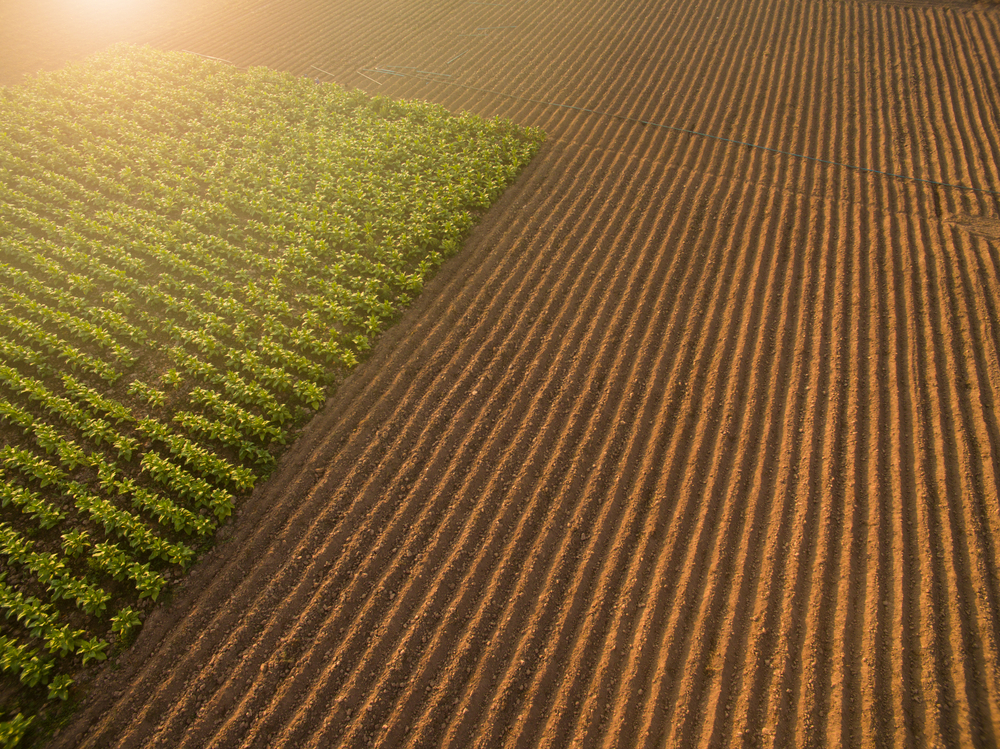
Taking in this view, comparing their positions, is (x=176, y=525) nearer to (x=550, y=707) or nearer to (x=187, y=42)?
(x=550, y=707)

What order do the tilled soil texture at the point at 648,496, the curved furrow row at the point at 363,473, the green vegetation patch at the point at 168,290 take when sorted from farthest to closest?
1. the green vegetation patch at the point at 168,290
2. the curved furrow row at the point at 363,473
3. the tilled soil texture at the point at 648,496

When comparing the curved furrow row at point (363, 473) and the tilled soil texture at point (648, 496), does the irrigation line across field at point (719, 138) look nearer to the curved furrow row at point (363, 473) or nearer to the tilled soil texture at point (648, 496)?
the tilled soil texture at point (648, 496)

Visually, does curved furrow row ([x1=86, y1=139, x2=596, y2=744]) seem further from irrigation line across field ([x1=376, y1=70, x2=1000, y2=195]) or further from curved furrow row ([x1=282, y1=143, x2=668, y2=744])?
irrigation line across field ([x1=376, y1=70, x2=1000, y2=195])

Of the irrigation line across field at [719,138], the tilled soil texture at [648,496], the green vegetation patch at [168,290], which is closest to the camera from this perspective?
the tilled soil texture at [648,496]

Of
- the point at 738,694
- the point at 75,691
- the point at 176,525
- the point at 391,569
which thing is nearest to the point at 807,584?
the point at 738,694

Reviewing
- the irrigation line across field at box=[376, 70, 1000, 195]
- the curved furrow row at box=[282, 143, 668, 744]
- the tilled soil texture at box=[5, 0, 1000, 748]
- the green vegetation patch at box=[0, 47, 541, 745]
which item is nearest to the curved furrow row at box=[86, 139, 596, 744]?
the tilled soil texture at box=[5, 0, 1000, 748]

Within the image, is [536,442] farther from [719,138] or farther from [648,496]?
[719,138]

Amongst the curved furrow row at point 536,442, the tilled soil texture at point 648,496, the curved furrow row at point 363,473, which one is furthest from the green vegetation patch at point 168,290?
the curved furrow row at point 536,442
